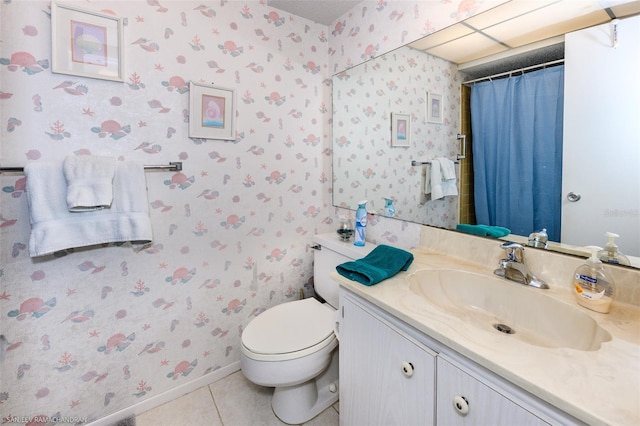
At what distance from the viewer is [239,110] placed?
159 centimetres

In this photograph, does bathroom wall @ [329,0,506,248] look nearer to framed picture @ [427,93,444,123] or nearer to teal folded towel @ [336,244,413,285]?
framed picture @ [427,93,444,123]

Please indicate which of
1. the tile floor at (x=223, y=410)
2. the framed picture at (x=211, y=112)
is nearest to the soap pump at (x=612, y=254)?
the tile floor at (x=223, y=410)

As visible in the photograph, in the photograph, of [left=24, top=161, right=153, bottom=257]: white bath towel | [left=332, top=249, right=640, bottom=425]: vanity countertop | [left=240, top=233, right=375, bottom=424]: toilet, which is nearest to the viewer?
[left=332, top=249, right=640, bottom=425]: vanity countertop

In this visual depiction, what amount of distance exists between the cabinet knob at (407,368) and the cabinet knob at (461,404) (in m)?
0.13

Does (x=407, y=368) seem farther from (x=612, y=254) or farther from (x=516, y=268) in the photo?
(x=612, y=254)

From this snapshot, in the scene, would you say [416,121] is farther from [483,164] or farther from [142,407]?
[142,407]

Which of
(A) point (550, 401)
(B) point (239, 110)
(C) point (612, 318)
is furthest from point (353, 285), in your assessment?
(B) point (239, 110)

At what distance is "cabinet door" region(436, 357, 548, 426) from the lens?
0.58m

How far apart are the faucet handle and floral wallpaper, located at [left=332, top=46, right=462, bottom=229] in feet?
0.89

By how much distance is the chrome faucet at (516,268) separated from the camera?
36.8 inches

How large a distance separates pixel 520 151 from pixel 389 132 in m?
0.68

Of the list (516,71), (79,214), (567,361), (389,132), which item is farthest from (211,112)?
(567,361)

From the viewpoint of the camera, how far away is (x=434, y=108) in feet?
4.26

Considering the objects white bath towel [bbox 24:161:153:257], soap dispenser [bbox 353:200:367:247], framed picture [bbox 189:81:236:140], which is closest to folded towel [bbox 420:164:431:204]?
soap dispenser [bbox 353:200:367:247]
